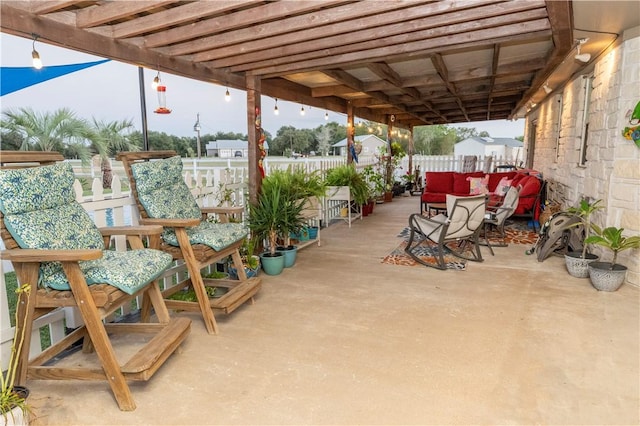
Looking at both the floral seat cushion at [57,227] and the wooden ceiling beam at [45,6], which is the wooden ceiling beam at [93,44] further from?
the floral seat cushion at [57,227]

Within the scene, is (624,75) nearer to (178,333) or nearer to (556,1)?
(556,1)

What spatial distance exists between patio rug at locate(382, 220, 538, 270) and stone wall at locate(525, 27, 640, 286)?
712 mm

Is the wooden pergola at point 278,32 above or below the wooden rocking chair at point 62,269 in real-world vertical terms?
above

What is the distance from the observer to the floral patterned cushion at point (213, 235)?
2.89 metres

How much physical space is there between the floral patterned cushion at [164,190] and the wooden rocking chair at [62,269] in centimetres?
60

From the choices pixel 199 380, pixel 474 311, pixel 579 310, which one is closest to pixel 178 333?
pixel 199 380

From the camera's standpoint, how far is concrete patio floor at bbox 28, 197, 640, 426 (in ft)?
6.22

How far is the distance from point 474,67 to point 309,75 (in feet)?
7.78

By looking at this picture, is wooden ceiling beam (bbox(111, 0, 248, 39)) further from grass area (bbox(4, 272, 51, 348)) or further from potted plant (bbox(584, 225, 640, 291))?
potted plant (bbox(584, 225, 640, 291))

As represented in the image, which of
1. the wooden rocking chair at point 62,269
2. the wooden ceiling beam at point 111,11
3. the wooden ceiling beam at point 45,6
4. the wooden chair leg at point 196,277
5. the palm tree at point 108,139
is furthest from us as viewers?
the palm tree at point 108,139

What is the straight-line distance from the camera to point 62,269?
207 cm

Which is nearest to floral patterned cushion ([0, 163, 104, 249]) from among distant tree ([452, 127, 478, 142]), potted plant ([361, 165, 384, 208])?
potted plant ([361, 165, 384, 208])

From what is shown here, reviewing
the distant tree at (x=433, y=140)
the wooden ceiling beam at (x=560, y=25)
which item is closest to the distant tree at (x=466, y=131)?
the distant tree at (x=433, y=140)

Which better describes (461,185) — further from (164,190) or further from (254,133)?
(164,190)
